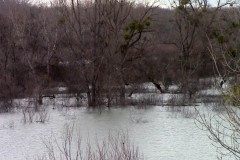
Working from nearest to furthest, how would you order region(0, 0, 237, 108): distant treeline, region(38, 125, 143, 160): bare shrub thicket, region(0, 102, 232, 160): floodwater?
region(38, 125, 143, 160): bare shrub thicket → region(0, 102, 232, 160): floodwater → region(0, 0, 237, 108): distant treeline

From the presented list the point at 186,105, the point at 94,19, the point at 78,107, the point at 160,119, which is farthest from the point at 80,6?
the point at 160,119

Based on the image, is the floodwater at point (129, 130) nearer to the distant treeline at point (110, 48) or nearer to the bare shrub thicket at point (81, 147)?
the bare shrub thicket at point (81, 147)

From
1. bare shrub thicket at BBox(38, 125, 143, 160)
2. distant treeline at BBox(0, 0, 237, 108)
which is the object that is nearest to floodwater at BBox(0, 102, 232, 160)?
bare shrub thicket at BBox(38, 125, 143, 160)

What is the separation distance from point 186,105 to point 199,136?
8.16 m

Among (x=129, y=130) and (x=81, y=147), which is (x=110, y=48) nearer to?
(x=129, y=130)

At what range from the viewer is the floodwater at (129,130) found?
11.6 metres

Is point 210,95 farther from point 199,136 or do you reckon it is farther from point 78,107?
point 199,136

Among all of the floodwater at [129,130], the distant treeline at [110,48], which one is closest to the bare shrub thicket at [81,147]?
the floodwater at [129,130]

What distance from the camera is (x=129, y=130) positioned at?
1490 centimetres

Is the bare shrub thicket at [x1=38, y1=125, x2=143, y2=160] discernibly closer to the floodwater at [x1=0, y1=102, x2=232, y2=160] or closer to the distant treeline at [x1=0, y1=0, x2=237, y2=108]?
the floodwater at [x1=0, y1=102, x2=232, y2=160]

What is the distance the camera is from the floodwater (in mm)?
11617

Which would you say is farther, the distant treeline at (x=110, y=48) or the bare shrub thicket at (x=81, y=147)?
the distant treeline at (x=110, y=48)

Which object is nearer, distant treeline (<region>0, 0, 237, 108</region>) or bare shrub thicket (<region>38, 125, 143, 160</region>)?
bare shrub thicket (<region>38, 125, 143, 160</region>)

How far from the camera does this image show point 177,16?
2725 centimetres
